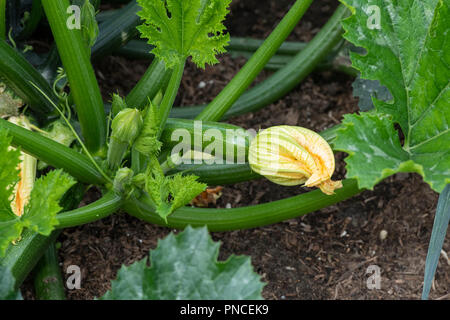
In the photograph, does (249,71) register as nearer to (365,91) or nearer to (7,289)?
(365,91)

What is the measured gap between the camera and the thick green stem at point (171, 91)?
1655 mm

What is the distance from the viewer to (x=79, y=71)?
172 centimetres

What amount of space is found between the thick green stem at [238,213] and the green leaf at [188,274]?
1.22 feet

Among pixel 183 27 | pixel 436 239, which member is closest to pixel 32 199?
pixel 183 27

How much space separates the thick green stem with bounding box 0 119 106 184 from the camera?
1613 mm

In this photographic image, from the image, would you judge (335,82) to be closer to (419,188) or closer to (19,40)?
(419,188)

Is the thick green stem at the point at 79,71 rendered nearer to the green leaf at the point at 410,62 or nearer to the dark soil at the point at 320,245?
the dark soil at the point at 320,245

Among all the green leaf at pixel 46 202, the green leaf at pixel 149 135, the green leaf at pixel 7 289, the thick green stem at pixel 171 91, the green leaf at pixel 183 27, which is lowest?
the green leaf at pixel 7 289

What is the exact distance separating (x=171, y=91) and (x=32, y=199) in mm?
458

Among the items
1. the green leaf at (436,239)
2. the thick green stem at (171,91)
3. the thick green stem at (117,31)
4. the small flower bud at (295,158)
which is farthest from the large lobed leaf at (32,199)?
the green leaf at (436,239)

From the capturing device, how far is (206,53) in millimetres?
1636

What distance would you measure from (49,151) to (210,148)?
17.2 inches

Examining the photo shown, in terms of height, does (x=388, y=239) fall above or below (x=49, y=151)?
below
